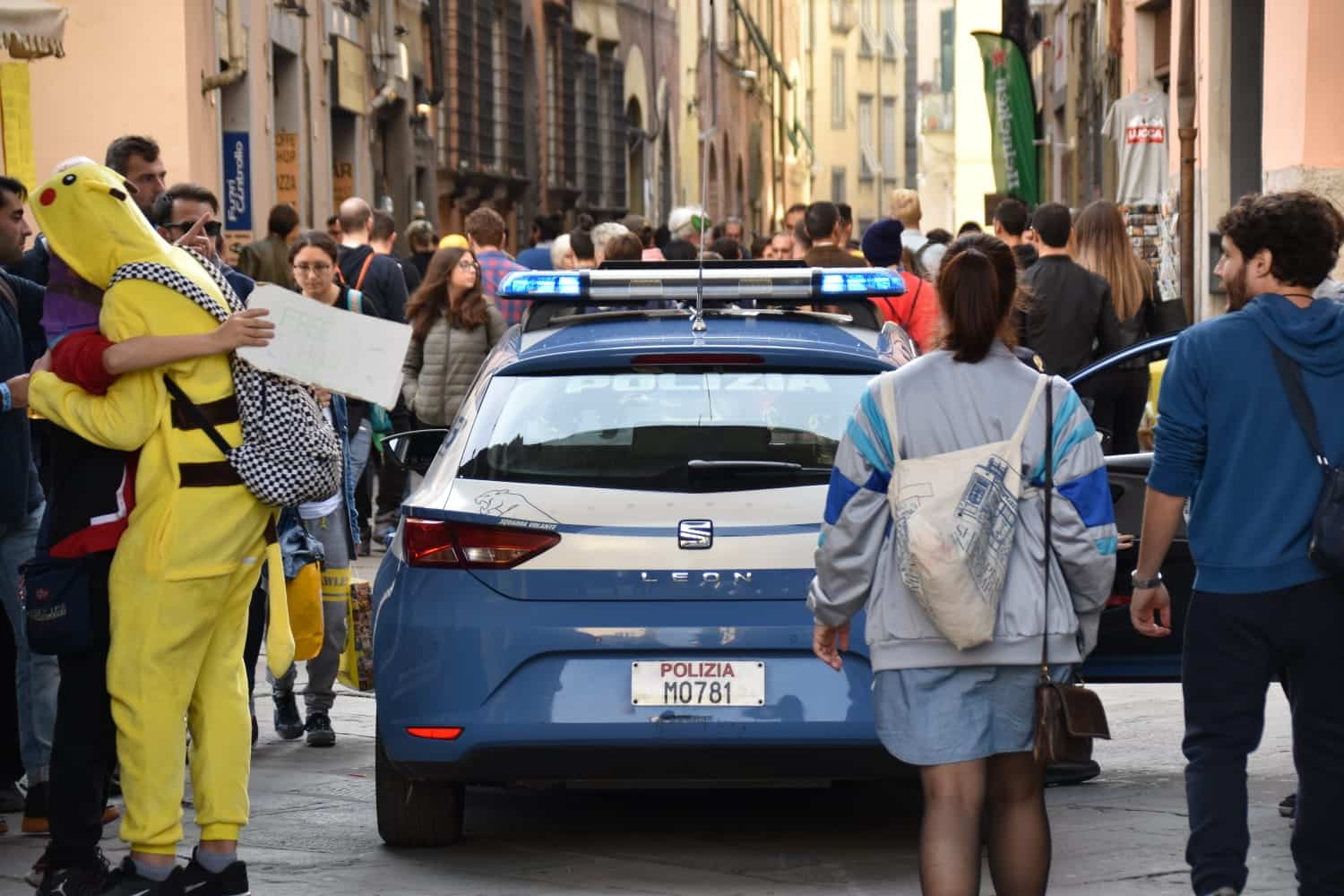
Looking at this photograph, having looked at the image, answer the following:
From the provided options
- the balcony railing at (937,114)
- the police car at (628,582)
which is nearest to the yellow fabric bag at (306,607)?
the police car at (628,582)

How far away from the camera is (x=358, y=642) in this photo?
8.49m

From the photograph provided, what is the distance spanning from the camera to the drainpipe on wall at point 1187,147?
18.1 metres

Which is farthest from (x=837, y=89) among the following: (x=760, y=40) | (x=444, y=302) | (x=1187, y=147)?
(x=444, y=302)

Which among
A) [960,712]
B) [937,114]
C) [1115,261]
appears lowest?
[960,712]

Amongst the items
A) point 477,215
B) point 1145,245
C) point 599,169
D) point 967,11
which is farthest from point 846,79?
point 477,215

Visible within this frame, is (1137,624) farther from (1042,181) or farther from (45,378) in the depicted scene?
(1042,181)

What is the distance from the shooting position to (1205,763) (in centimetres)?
553

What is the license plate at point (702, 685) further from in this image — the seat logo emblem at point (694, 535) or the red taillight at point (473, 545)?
the red taillight at point (473, 545)

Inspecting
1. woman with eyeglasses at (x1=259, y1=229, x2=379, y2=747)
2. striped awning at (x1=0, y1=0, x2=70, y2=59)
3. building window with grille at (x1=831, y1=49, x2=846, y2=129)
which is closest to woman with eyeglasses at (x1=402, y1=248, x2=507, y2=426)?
striped awning at (x1=0, y1=0, x2=70, y2=59)

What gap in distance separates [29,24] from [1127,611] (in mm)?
5270

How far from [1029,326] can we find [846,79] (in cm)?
9120

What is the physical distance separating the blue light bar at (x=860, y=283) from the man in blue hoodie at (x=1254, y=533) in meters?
1.42

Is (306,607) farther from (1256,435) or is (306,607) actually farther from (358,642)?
(1256,435)

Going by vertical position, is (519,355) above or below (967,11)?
below
